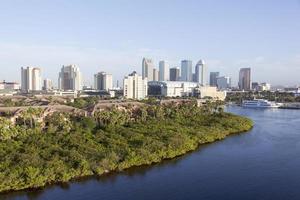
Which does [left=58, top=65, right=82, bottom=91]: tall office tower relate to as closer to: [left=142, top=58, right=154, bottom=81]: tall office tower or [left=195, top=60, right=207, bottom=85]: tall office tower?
[left=142, top=58, right=154, bottom=81]: tall office tower

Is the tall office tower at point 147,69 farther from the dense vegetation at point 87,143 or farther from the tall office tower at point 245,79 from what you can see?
the dense vegetation at point 87,143

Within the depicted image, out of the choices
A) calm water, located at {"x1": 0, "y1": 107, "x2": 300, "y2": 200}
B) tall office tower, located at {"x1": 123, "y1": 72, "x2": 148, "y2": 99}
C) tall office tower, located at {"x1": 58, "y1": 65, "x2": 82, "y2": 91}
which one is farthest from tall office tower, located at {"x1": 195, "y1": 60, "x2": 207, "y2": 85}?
calm water, located at {"x1": 0, "y1": 107, "x2": 300, "y2": 200}

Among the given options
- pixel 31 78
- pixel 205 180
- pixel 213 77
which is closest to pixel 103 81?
pixel 31 78

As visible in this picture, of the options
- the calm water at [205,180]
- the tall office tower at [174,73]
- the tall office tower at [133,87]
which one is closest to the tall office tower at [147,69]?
the tall office tower at [174,73]

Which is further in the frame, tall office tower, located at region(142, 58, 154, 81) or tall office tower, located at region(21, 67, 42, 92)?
tall office tower, located at region(142, 58, 154, 81)

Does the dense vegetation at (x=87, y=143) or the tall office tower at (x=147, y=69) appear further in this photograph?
the tall office tower at (x=147, y=69)
